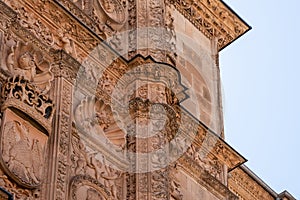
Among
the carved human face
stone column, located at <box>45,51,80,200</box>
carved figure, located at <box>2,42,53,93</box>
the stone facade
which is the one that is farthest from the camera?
the carved human face

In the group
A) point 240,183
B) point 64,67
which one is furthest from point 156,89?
point 240,183

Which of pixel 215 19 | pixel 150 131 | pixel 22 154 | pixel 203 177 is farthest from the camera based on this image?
pixel 215 19

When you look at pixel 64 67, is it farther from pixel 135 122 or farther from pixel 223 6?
pixel 223 6

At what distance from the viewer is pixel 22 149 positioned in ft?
35.2

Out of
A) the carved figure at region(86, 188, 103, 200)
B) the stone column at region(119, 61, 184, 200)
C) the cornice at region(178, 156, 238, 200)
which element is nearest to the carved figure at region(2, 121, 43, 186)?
the carved figure at region(86, 188, 103, 200)

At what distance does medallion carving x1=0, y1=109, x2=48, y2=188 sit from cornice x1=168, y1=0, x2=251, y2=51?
4.58 metres

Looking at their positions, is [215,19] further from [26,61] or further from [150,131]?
[26,61]

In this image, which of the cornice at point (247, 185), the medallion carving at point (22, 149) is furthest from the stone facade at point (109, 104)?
the cornice at point (247, 185)

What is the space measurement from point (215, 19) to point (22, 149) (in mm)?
5741

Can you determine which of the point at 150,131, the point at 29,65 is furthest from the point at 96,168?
the point at 29,65

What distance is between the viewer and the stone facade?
36.0 ft

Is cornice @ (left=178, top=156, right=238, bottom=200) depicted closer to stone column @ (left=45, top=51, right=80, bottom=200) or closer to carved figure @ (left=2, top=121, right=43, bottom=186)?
stone column @ (left=45, top=51, right=80, bottom=200)

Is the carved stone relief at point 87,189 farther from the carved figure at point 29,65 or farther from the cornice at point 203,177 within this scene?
the cornice at point 203,177

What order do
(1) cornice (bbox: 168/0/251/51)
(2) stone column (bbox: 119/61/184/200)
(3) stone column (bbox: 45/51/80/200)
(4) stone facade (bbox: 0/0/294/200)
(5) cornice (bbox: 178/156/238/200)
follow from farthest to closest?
1. (1) cornice (bbox: 168/0/251/51)
2. (5) cornice (bbox: 178/156/238/200)
3. (2) stone column (bbox: 119/61/184/200)
4. (4) stone facade (bbox: 0/0/294/200)
5. (3) stone column (bbox: 45/51/80/200)
